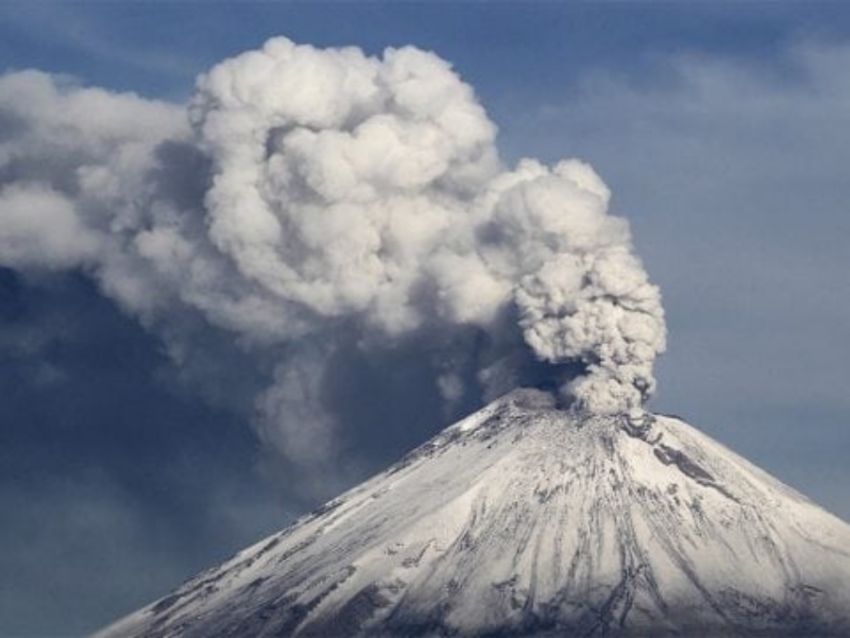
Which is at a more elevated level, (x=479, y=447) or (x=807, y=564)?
(x=479, y=447)

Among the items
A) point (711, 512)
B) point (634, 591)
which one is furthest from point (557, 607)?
point (711, 512)

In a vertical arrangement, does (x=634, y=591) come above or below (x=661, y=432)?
below

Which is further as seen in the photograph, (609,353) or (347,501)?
(347,501)

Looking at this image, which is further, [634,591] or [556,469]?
[556,469]

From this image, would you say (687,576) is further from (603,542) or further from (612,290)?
(612,290)

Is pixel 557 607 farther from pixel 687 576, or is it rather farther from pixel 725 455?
pixel 725 455

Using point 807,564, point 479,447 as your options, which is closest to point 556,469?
point 479,447
